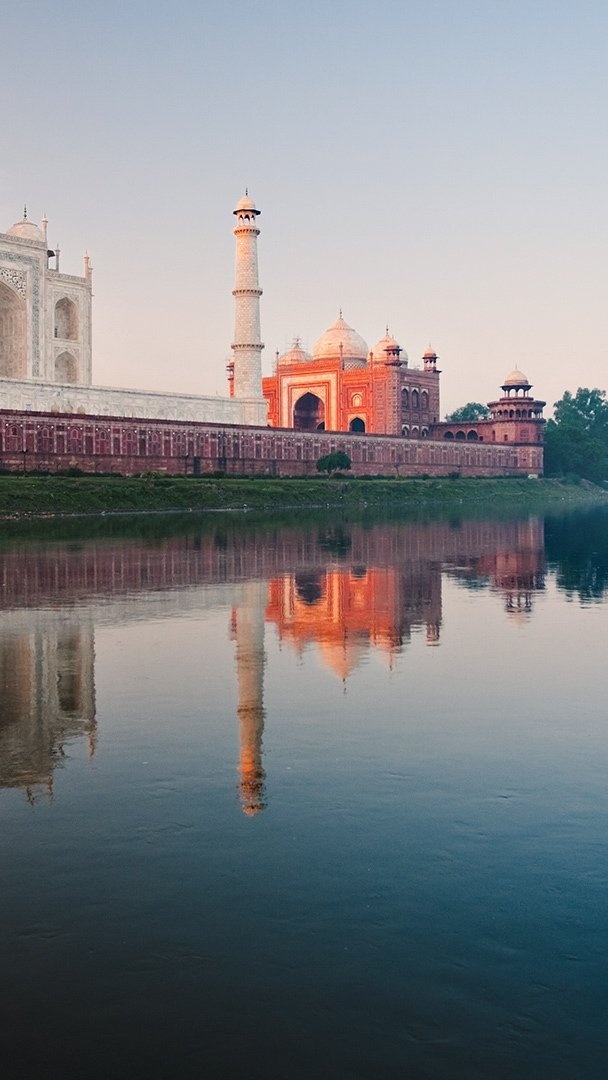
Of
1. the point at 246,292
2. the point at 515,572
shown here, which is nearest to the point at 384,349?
the point at 246,292

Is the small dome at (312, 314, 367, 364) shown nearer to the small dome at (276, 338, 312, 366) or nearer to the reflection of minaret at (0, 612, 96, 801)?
the small dome at (276, 338, 312, 366)

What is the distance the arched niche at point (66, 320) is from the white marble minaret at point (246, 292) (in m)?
8.17

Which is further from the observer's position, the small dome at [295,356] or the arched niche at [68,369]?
the small dome at [295,356]

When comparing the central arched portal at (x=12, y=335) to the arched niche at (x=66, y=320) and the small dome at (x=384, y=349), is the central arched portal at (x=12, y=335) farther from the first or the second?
the small dome at (x=384, y=349)

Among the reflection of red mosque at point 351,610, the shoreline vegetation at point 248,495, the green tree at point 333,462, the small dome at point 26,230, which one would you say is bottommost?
the reflection of red mosque at point 351,610

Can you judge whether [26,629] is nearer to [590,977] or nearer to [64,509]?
[590,977]

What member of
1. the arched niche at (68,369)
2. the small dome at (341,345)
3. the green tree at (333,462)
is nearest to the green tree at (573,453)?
the small dome at (341,345)

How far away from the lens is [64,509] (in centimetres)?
3619

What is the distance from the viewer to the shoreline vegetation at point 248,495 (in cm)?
3644

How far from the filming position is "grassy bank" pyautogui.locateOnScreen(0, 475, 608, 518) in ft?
119

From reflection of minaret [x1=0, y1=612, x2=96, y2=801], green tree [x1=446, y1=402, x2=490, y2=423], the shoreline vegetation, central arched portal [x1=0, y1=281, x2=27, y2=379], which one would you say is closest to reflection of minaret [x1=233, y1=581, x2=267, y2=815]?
reflection of minaret [x1=0, y1=612, x2=96, y2=801]

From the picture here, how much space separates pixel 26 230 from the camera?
51.4m

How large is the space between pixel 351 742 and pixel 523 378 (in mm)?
73257

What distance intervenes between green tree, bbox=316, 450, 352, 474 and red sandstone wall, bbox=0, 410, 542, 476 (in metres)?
1.34
